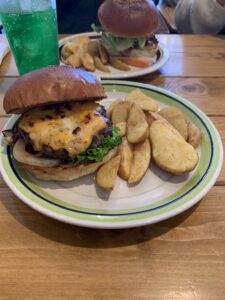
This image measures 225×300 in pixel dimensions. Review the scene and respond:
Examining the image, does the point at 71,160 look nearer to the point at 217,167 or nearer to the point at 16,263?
the point at 16,263

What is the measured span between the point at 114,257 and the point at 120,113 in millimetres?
558

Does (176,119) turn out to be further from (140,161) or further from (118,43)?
(118,43)

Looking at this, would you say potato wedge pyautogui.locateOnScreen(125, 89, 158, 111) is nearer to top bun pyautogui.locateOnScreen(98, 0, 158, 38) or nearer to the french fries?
the french fries

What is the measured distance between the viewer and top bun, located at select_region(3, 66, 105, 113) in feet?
3.17

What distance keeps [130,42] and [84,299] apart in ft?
4.60

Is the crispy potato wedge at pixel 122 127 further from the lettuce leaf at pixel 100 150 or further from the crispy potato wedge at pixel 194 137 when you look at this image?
the crispy potato wedge at pixel 194 137

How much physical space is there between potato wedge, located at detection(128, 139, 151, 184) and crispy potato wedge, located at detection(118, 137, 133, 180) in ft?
0.04

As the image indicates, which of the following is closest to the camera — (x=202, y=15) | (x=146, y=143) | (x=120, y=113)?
(x=146, y=143)

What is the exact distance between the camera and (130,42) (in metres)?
1.77

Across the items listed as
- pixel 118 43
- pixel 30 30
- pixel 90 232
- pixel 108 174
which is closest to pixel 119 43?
pixel 118 43

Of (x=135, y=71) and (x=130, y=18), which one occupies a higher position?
(x=130, y=18)

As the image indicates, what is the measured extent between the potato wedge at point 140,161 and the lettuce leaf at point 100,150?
0.07m

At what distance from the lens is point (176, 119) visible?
1.16m

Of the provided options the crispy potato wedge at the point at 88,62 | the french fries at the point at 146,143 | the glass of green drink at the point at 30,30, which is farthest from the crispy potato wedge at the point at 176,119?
the glass of green drink at the point at 30,30
